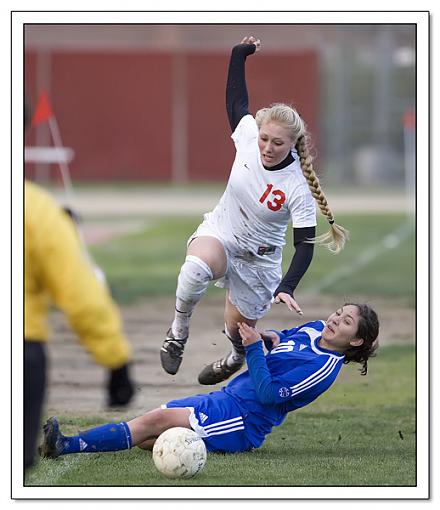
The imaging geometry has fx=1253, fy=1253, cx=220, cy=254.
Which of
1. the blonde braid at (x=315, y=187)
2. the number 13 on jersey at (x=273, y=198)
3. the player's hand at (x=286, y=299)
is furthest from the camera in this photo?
the number 13 on jersey at (x=273, y=198)

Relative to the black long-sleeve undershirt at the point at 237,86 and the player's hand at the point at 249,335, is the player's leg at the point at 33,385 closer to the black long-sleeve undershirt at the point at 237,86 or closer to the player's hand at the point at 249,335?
the player's hand at the point at 249,335

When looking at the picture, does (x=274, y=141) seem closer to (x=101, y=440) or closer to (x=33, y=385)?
(x=101, y=440)

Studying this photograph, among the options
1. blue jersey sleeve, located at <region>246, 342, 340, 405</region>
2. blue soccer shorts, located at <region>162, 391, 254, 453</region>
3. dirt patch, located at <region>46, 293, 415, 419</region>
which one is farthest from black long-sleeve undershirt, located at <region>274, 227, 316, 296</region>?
dirt patch, located at <region>46, 293, 415, 419</region>

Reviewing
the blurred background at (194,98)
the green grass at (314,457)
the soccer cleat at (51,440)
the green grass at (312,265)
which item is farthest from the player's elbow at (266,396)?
the blurred background at (194,98)

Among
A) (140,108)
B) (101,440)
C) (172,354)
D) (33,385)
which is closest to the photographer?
(33,385)

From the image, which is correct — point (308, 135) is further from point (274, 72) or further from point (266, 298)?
point (274, 72)

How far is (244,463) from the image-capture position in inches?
220

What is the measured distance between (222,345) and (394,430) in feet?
8.69

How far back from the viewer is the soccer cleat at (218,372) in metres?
6.83

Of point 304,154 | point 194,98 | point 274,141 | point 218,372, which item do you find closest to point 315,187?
point 304,154

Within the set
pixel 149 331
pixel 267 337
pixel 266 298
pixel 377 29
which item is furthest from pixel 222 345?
pixel 377 29

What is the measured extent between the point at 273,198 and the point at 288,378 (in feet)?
3.19

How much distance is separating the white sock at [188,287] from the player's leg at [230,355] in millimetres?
422

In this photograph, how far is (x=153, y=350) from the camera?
908 centimetres
